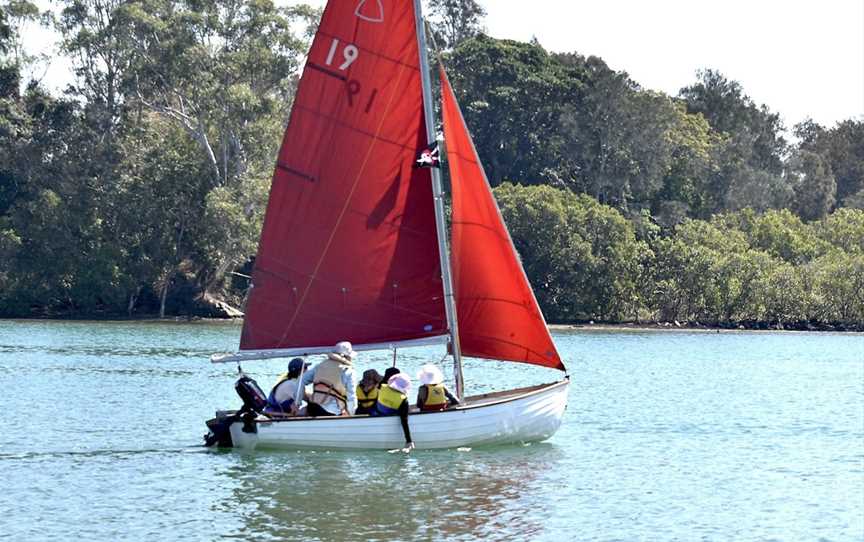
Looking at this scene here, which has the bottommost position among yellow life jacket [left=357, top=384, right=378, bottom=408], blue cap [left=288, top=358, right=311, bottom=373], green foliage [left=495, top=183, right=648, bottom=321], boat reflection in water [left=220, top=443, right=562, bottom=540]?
boat reflection in water [left=220, top=443, right=562, bottom=540]

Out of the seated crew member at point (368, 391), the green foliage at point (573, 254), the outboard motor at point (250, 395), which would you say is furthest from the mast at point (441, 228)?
the green foliage at point (573, 254)

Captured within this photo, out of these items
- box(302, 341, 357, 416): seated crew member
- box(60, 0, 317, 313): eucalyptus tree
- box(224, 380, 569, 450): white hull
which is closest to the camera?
box(224, 380, 569, 450): white hull

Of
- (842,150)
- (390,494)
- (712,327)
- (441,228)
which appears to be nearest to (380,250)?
(441,228)

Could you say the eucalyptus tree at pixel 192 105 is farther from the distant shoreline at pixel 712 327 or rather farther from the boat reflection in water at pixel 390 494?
the boat reflection in water at pixel 390 494

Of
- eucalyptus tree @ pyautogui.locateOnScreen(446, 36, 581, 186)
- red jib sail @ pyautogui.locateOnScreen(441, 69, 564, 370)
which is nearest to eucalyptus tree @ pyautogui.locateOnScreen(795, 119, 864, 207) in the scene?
eucalyptus tree @ pyautogui.locateOnScreen(446, 36, 581, 186)

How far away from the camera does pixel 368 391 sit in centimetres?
2598

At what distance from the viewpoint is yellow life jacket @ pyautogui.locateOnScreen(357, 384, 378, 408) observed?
2600 cm

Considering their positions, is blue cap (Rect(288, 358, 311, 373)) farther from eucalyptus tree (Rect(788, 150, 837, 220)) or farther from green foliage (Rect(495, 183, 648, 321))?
eucalyptus tree (Rect(788, 150, 837, 220))

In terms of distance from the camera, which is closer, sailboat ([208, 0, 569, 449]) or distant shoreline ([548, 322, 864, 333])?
sailboat ([208, 0, 569, 449])

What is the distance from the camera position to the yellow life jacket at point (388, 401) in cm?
2564

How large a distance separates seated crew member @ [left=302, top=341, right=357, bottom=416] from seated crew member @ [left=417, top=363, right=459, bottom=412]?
122 centimetres

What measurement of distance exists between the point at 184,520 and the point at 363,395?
17.4ft

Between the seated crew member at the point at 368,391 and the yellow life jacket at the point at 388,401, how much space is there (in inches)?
5.7

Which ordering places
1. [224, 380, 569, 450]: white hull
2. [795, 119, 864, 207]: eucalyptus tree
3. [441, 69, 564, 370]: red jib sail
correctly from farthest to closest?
[795, 119, 864, 207]: eucalyptus tree → [441, 69, 564, 370]: red jib sail → [224, 380, 569, 450]: white hull
